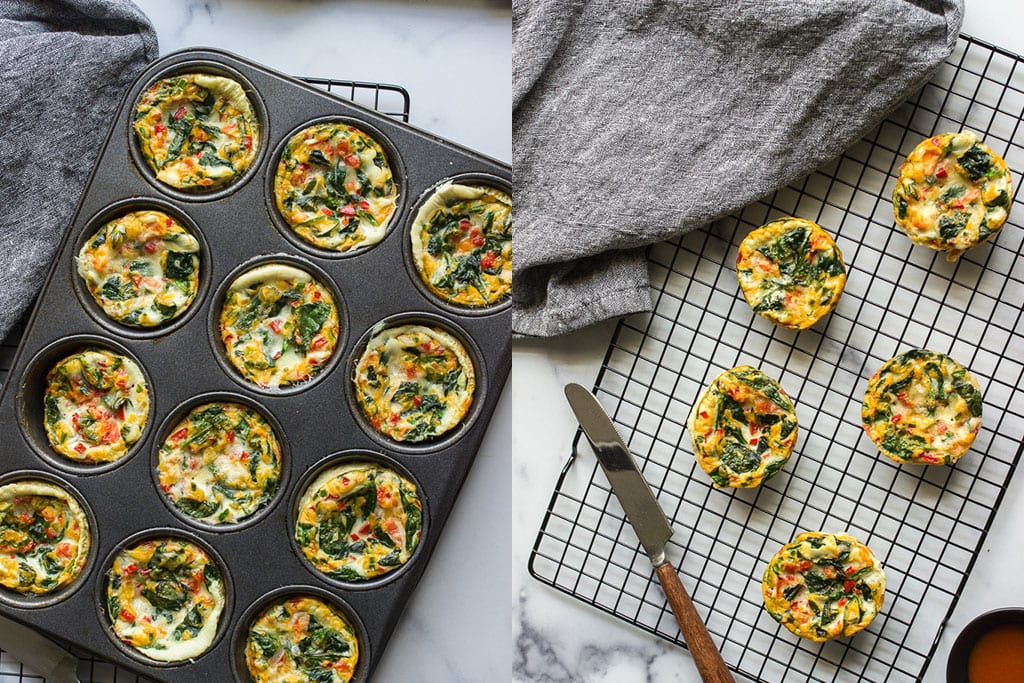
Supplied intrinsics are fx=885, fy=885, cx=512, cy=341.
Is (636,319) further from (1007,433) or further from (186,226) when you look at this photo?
(186,226)

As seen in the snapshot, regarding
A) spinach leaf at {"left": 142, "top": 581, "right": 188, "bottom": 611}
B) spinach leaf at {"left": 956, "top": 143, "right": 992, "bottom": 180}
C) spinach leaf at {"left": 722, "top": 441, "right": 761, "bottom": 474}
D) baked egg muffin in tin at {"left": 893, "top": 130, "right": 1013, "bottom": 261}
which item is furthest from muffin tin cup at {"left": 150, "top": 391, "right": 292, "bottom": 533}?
spinach leaf at {"left": 956, "top": 143, "right": 992, "bottom": 180}

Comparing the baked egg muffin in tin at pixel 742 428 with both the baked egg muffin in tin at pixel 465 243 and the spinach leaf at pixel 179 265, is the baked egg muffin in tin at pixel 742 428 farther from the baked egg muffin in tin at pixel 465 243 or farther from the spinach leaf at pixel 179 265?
the spinach leaf at pixel 179 265

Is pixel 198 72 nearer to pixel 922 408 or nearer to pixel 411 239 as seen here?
pixel 411 239

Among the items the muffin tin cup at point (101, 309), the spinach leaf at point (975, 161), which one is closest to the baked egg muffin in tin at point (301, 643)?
the muffin tin cup at point (101, 309)

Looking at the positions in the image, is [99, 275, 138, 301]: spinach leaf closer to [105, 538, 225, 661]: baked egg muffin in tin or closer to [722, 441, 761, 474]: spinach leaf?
[105, 538, 225, 661]: baked egg muffin in tin

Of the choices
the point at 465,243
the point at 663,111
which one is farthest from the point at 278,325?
the point at 663,111

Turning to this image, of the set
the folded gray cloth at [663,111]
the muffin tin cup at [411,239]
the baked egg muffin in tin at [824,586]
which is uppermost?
the folded gray cloth at [663,111]
